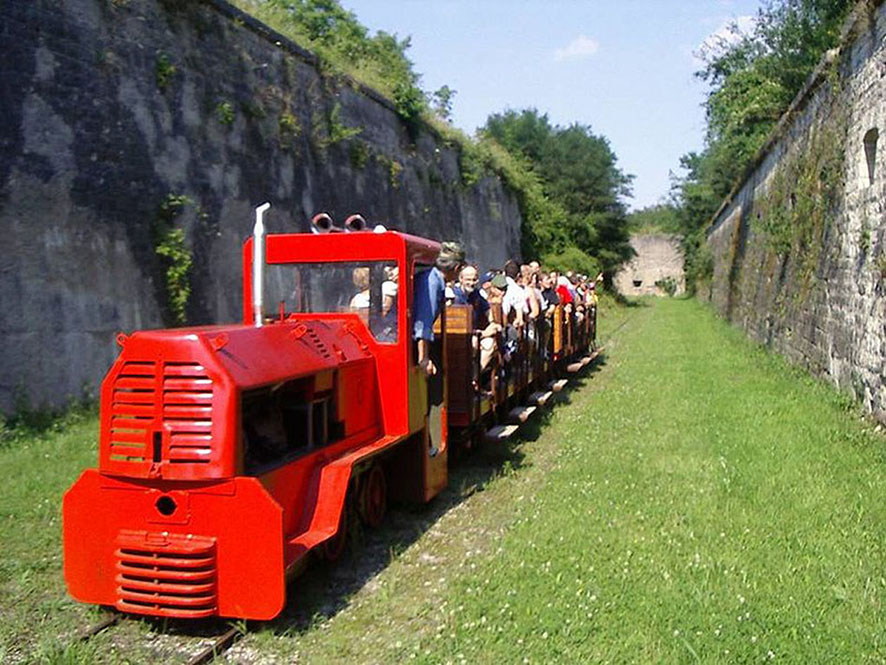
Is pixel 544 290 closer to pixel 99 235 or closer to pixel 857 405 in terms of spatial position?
pixel 857 405

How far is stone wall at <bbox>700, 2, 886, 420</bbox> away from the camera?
974 centimetres

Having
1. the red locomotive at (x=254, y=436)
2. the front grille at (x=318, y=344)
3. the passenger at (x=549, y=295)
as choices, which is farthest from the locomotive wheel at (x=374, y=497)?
the passenger at (x=549, y=295)

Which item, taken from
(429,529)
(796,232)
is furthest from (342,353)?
(796,232)

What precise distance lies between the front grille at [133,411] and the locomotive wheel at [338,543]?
1.49 m

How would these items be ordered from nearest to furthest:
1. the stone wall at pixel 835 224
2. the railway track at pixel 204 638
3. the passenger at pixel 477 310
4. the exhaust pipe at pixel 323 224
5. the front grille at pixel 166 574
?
1. the railway track at pixel 204 638
2. the front grille at pixel 166 574
3. the exhaust pipe at pixel 323 224
4. the passenger at pixel 477 310
5. the stone wall at pixel 835 224

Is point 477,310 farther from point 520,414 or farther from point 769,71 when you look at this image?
point 769,71

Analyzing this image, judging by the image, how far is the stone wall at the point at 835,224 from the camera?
9742mm

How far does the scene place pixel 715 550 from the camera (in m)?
5.61

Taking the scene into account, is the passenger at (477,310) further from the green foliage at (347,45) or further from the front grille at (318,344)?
the green foliage at (347,45)

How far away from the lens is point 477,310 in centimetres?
925

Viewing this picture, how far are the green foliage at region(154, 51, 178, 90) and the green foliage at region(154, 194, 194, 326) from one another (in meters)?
1.47

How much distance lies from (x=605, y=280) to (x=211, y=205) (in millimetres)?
33865

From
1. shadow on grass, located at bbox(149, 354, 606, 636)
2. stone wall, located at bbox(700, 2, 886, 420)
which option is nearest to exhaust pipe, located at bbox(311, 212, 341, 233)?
shadow on grass, located at bbox(149, 354, 606, 636)

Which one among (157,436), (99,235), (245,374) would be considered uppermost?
(99,235)
